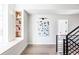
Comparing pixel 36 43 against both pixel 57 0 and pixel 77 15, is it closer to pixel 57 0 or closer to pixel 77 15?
pixel 77 15

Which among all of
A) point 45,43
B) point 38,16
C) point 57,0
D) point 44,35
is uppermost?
point 38,16

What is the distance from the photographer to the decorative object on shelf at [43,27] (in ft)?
32.0

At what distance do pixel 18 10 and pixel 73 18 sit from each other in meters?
4.80

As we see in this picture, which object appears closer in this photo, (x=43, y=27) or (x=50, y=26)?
(x=43, y=27)

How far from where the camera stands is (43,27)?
974cm

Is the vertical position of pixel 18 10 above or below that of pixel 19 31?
→ above

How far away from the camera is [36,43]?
32.1 ft

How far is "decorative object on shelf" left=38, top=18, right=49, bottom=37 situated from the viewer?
32.0 feet

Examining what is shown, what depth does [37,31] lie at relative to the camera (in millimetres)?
9820

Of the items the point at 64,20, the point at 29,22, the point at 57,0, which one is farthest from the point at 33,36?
the point at 57,0

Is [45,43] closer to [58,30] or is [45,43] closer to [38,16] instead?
[58,30]
